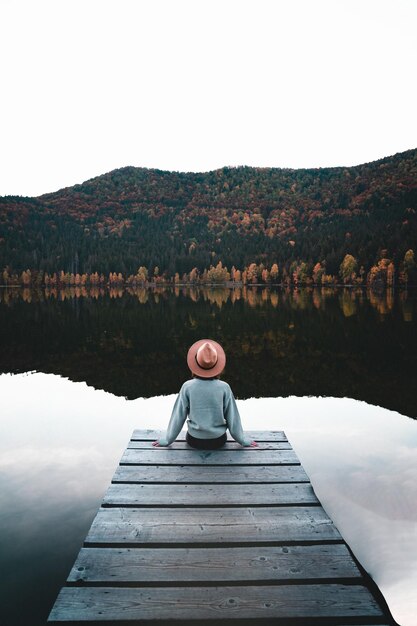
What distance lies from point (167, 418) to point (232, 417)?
5940 millimetres

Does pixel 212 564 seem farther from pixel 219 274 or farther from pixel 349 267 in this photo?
pixel 219 274

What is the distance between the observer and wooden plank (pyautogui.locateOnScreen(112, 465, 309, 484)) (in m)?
6.23

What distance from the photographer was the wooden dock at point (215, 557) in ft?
12.0

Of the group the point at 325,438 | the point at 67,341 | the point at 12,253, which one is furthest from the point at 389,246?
the point at 12,253

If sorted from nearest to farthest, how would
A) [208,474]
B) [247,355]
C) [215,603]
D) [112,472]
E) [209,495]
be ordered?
[215,603], [209,495], [208,474], [112,472], [247,355]

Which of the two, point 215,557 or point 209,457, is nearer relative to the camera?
point 215,557

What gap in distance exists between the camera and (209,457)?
7.06 meters

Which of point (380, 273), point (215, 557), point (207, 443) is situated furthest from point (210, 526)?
point (380, 273)

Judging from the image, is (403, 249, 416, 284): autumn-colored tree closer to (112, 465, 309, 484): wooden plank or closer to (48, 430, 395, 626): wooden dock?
(112, 465, 309, 484): wooden plank

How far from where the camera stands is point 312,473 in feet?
27.8

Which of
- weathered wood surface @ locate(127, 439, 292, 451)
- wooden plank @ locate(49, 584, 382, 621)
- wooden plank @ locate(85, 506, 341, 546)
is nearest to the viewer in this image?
wooden plank @ locate(49, 584, 382, 621)

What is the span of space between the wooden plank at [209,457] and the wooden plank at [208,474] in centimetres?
13

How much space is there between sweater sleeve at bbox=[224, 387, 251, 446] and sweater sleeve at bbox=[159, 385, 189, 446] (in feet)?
2.15

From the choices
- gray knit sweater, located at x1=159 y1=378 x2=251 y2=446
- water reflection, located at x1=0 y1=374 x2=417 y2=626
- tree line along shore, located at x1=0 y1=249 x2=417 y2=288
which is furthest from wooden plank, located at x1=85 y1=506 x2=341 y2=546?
tree line along shore, located at x1=0 y1=249 x2=417 y2=288
